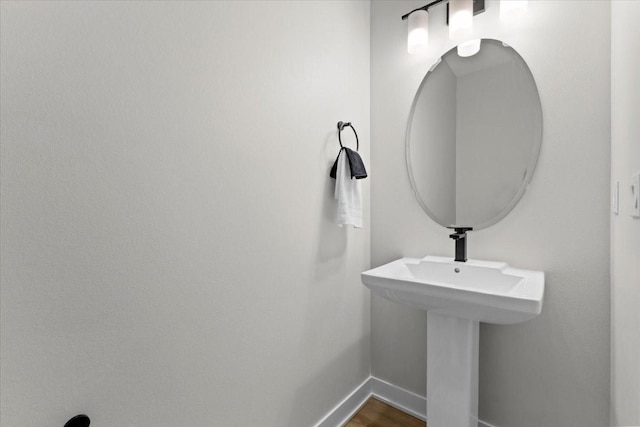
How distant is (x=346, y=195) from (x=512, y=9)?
3.59ft

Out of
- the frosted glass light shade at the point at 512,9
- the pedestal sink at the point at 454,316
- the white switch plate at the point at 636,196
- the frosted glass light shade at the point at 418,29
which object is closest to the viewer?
the white switch plate at the point at 636,196

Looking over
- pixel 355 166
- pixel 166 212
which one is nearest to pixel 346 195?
pixel 355 166

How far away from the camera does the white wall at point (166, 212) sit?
2.28 ft

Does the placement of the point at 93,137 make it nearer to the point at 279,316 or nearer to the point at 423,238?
the point at 279,316

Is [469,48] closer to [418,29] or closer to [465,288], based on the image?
[418,29]

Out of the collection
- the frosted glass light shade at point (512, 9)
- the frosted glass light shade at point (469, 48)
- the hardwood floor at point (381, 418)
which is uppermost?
the frosted glass light shade at point (512, 9)

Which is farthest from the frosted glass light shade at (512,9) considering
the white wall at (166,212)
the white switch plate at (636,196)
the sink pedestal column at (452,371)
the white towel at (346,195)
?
the sink pedestal column at (452,371)

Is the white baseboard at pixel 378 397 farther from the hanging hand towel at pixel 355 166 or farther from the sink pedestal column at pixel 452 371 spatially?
the hanging hand towel at pixel 355 166

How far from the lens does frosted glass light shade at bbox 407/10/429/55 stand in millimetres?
1570

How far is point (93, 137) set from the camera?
0.78 meters

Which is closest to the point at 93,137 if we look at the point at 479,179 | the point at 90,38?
the point at 90,38

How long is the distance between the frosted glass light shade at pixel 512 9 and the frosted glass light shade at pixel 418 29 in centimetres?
35

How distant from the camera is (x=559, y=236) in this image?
4.17 ft

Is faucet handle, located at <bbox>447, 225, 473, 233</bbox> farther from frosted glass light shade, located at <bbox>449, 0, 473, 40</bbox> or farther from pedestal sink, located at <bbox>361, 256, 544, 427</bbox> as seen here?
frosted glass light shade, located at <bbox>449, 0, 473, 40</bbox>
